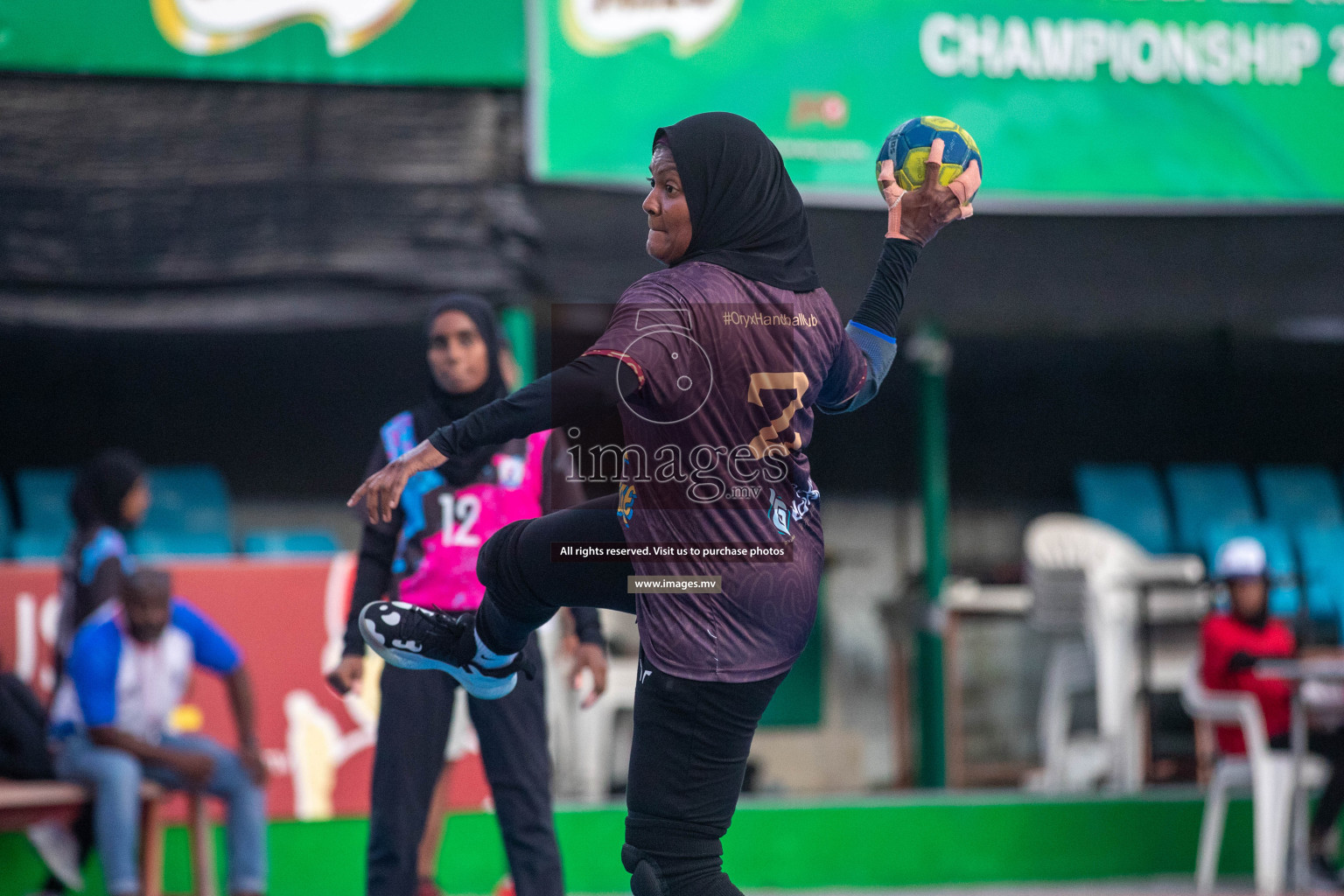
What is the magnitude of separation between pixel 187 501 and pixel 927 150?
6.69m

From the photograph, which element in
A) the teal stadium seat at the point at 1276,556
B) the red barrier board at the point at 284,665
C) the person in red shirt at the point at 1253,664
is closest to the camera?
the red barrier board at the point at 284,665

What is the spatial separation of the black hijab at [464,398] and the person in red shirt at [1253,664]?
13.9 feet

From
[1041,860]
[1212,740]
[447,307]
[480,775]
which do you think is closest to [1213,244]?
[1212,740]

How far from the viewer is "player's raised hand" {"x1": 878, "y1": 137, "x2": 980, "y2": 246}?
3252 mm

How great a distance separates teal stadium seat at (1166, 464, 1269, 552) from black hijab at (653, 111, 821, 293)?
7281mm

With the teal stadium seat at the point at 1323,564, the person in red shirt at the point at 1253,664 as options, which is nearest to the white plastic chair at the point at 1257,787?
the person in red shirt at the point at 1253,664

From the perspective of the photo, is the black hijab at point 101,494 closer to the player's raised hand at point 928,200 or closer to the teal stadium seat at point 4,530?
→ the teal stadium seat at point 4,530

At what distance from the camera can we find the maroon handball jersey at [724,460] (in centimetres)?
284

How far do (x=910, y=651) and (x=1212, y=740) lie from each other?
6.58 ft

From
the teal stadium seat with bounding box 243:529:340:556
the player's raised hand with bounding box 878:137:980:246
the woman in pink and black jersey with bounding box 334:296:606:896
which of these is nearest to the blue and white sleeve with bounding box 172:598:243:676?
the woman in pink and black jersey with bounding box 334:296:606:896

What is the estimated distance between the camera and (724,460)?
2.89 metres

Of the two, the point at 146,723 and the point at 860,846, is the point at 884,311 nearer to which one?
the point at 146,723

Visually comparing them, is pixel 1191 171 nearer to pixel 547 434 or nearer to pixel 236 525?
pixel 547 434

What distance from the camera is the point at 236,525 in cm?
951
